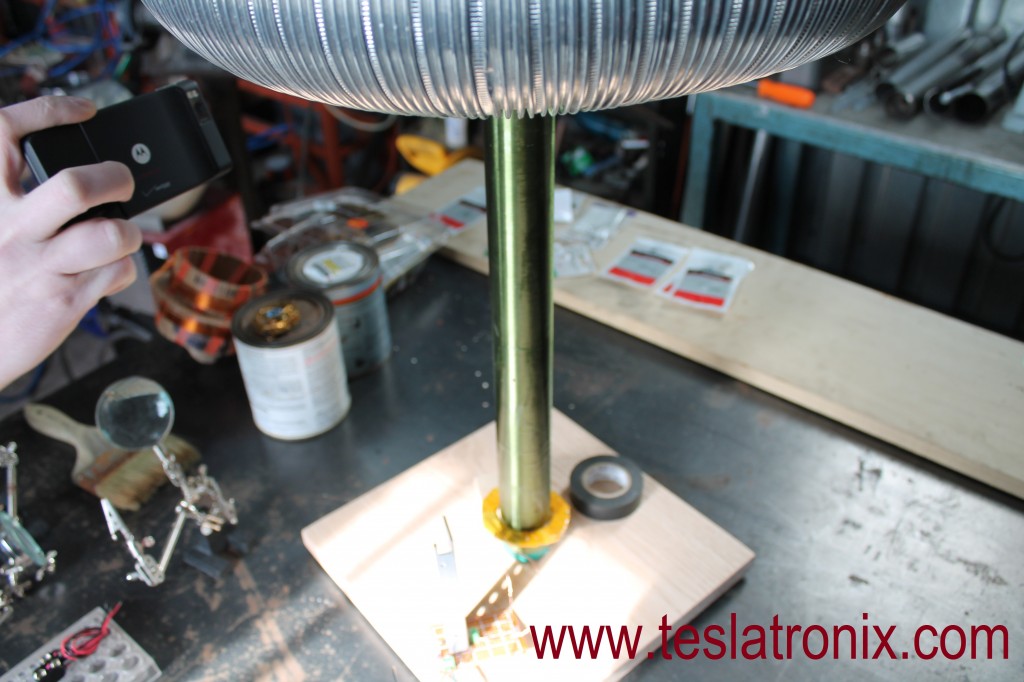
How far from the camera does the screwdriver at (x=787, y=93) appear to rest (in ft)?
5.11

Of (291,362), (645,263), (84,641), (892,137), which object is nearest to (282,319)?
(291,362)

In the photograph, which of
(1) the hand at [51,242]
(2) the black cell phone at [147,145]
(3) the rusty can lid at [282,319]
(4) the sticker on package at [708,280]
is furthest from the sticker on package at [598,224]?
(1) the hand at [51,242]

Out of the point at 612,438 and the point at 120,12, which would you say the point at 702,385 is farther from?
the point at 120,12

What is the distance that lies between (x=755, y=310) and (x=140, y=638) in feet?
2.41

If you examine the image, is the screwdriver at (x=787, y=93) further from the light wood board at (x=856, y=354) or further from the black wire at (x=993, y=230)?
the light wood board at (x=856, y=354)

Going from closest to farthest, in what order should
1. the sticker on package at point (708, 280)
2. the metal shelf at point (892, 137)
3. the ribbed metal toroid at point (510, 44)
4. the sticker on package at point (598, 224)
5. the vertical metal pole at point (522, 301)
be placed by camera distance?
the ribbed metal toroid at point (510, 44) → the vertical metal pole at point (522, 301) → the sticker on package at point (708, 280) → the sticker on package at point (598, 224) → the metal shelf at point (892, 137)

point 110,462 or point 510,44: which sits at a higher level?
point 510,44

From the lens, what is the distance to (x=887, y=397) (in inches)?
32.1

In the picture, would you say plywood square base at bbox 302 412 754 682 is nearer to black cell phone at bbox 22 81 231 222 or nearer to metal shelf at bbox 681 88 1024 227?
black cell phone at bbox 22 81 231 222

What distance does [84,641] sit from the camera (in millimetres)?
622

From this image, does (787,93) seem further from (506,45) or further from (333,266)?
(506,45)

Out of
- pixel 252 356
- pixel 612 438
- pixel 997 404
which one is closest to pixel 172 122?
pixel 252 356

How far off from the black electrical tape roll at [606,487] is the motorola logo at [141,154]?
45cm

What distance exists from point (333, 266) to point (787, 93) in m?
1.11
